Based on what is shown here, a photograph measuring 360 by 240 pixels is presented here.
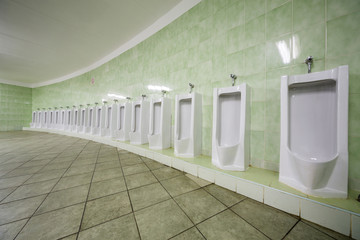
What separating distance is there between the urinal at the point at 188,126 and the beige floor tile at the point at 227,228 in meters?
0.92

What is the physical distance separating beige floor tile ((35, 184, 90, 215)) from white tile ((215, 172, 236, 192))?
119cm

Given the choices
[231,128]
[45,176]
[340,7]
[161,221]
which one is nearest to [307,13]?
[340,7]

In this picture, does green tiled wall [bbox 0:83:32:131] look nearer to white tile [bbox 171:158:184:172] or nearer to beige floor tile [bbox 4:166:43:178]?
beige floor tile [bbox 4:166:43:178]

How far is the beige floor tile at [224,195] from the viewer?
3.36ft

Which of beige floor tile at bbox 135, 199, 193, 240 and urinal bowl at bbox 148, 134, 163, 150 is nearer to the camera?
beige floor tile at bbox 135, 199, 193, 240

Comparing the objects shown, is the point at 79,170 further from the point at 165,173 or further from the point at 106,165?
the point at 165,173

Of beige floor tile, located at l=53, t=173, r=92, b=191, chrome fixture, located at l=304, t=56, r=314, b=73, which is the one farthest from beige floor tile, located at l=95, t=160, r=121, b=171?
chrome fixture, located at l=304, t=56, r=314, b=73

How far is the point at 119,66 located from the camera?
3590 millimetres

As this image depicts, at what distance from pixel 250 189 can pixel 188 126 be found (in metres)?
1.15

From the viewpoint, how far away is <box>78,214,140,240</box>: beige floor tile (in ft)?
2.27

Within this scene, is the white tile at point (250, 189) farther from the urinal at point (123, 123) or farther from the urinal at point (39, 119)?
the urinal at point (39, 119)

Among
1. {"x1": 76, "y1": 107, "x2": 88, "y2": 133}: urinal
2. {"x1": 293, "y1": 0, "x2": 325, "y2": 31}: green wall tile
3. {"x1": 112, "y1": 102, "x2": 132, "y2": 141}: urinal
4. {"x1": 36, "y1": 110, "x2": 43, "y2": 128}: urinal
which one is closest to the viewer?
{"x1": 293, "y1": 0, "x2": 325, "y2": 31}: green wall tile

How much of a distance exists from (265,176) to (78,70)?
273 inches

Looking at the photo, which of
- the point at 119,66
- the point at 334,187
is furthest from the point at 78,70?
the point at 334,187
